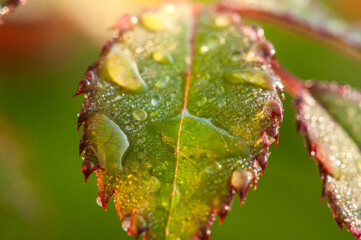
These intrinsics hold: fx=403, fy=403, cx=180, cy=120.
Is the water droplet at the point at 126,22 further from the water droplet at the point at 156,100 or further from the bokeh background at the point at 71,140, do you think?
the bokeh background at the point at 71,140

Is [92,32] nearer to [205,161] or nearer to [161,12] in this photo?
[161,12]

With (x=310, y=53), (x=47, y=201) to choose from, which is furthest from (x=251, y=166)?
(x=310, y=53)

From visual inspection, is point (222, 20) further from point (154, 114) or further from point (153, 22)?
point (154, 114)

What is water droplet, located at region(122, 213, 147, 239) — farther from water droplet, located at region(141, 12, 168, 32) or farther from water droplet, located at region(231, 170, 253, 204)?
water droplet, located at region(141, 12, 168, 32)

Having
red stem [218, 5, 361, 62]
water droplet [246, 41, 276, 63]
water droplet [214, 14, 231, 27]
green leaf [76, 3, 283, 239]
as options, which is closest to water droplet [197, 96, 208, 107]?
green leaf [76, 3, 283, 239]

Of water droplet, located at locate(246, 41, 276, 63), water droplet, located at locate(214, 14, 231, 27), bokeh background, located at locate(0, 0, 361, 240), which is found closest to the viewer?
water droplet, located at locate(246, 41, 276, 63)

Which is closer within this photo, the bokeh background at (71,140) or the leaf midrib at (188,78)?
the leaf midrib at (188,78)

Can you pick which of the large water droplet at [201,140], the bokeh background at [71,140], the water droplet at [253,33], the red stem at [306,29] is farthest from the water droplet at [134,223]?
the bokeh background at [71,140]
